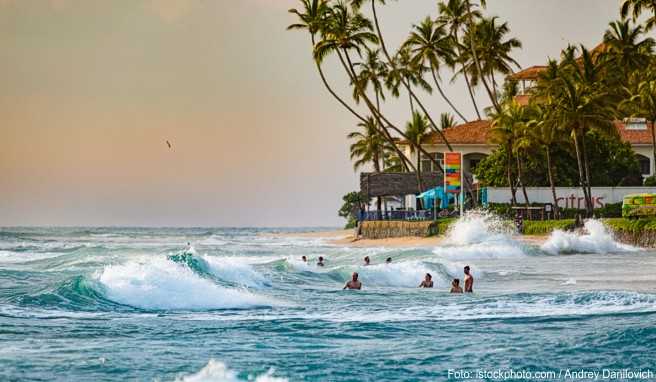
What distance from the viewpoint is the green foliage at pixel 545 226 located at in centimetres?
5212

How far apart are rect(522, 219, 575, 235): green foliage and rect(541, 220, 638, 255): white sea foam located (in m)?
2.49

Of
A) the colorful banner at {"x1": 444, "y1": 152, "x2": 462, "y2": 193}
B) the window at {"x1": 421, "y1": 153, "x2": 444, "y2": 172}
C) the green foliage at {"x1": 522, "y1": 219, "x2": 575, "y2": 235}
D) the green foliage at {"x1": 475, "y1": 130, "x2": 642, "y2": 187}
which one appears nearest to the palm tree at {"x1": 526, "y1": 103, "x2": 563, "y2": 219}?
the green foliage at {"x1": 522, "y1": 219, "x2": 575, "y2": 235}

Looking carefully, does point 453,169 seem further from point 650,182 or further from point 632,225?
point 632,225

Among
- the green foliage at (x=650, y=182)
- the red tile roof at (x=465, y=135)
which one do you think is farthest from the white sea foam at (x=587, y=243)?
the red tile roof at (x=465, y=135)

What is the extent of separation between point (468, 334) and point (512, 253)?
28.8 m

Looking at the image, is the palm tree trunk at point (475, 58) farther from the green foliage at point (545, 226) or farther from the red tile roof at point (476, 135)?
the green foliage at point (545, 226)

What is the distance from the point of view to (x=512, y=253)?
4609 cm

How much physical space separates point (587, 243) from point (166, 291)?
27034 millimetres

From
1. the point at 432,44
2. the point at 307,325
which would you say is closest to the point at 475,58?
the point at 432,44

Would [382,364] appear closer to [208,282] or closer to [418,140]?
[208,282]

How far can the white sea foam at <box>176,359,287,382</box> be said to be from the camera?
1334 centimetres

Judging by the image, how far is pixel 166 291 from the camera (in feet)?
77.9

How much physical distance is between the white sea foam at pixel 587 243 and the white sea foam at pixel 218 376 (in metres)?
33.6

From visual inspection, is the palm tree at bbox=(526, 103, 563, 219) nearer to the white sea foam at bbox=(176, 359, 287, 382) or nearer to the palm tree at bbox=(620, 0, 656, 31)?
the palm tree at bbox=(620, 0, 656, 31)
